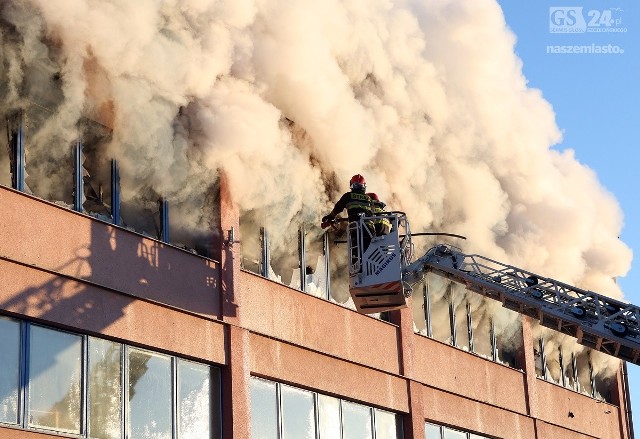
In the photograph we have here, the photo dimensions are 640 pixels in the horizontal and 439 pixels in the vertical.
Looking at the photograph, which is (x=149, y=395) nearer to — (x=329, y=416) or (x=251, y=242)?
(x=251, y=242)

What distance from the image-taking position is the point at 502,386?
24.9 metres

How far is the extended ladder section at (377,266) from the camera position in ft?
58.5

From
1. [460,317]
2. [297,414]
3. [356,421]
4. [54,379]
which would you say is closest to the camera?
[54,379]

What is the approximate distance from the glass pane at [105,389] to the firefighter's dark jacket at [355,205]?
162 inches

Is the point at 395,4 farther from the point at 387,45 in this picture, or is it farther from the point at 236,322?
the point at 236,322

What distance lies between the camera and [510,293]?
1842 centimetres

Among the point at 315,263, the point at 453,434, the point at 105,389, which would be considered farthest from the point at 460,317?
the point at 105,389

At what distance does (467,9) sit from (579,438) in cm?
903

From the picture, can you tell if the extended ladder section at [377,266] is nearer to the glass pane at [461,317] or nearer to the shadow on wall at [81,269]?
the shadow on wall at [81,269]

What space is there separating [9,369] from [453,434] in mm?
10596

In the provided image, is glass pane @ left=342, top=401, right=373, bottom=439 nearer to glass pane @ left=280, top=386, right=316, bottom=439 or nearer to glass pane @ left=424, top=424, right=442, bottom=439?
glass pane @ left=280, top=386, right=316, bottom=439

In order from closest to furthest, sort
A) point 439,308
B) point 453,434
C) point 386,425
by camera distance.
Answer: point 386,425 < point 453,434 < point 439,308

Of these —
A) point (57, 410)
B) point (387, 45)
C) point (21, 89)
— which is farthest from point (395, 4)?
point (57, 410)

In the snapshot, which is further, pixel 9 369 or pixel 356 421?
pixel 356 421
